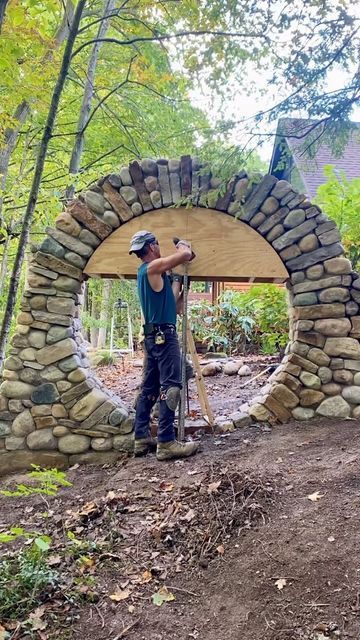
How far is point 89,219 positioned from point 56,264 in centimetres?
53

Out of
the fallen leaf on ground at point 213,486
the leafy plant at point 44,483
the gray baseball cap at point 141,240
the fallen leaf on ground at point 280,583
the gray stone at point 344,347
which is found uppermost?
the gray baseball cap at point 141,240

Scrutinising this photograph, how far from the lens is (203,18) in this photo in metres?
3.78

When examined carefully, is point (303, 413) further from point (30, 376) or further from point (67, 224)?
point (67, 224)

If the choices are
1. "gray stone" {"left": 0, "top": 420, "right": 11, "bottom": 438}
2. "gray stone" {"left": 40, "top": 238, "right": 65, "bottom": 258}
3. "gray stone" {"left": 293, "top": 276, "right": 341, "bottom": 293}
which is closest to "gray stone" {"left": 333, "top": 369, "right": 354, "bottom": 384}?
"gray stone" {"left": 293, "top": 276, "right": 341, "bottom": 293}

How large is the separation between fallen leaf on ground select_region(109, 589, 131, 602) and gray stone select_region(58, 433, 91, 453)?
1.97 m

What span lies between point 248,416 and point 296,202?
7.01ft

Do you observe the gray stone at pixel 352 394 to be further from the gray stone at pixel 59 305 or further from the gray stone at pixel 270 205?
the gray stone at pixel 59 305

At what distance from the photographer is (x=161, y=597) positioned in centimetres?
237

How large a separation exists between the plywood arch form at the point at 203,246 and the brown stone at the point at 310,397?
114 cm

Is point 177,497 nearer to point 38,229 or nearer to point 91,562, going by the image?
point 91,562

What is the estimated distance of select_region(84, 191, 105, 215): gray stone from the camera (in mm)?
4422

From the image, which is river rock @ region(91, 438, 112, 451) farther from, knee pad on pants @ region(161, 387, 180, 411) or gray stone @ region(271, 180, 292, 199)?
gray stone @ region(271, 180, 292, 199)

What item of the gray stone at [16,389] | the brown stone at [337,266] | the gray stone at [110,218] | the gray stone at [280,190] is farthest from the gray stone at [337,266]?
the gray stone at [16,389]

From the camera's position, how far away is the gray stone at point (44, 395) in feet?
14.1
